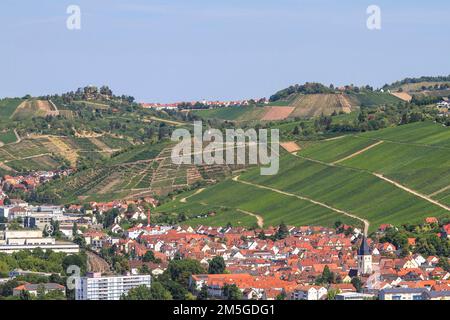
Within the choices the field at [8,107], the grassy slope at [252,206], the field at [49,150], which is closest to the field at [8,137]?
the field at [49,150]

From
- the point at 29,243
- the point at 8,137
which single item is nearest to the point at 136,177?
the point at 29,243

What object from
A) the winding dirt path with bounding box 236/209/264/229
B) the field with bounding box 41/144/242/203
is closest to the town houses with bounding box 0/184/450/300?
the winding dirt path with bounding box 236/209/264/229

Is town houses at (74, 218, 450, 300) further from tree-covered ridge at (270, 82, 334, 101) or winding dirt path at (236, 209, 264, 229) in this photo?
tree-covered ridge at (270, 82, 334, 101)

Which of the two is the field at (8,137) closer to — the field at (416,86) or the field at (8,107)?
the field at (8,107)

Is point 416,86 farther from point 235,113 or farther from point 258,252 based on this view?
point 258,252
